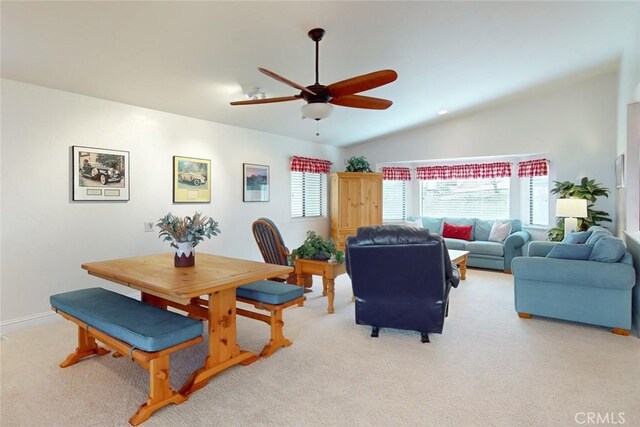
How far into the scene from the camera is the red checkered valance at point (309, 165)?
20.4 feet

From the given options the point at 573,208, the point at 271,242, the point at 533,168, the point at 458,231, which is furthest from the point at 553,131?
the point at 271,242

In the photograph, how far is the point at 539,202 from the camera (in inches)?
242

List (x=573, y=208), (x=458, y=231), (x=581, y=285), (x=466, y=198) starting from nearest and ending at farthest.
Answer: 1. (x=581, y=285)
2. (x=573, y=208)
3. (x=458, y=231)
4. (x=466, y=198)

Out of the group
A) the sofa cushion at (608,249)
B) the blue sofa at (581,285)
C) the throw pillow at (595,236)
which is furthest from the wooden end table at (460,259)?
the sofa cushion at (608,249)

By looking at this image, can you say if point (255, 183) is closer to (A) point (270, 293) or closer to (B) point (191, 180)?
(B) point (191, 180)

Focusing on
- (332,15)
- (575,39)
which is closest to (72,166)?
(332,15)

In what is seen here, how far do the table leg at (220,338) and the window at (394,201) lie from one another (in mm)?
5568

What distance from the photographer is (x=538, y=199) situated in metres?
6.17

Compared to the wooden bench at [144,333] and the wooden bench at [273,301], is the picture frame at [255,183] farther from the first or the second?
the wooden bench at [144,333]

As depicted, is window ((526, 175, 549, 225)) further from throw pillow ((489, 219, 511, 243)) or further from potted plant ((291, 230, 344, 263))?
potted plant ((291, 230, 344, 263))

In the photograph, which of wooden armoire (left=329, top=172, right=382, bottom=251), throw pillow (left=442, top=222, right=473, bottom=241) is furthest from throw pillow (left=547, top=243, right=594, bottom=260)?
wooden armoire (left=329, top=172, right=382, bottom=251)

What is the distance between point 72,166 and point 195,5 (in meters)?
2.24

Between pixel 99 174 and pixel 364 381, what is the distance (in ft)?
11.3

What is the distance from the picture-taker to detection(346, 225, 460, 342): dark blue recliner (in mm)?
2783
